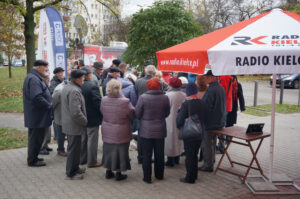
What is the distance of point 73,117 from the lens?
4.99 meters

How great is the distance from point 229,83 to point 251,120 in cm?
496

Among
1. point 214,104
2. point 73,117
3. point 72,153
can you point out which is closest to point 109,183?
point 72,153

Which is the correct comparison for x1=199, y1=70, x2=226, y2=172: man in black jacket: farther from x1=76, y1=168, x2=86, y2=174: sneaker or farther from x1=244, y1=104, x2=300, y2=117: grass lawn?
x1=244, y1=104, x2=300, y2=117: grass lawn

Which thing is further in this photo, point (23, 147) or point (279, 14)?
point (23, 147)

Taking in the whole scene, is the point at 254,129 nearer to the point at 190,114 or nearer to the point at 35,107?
the point at 190,114

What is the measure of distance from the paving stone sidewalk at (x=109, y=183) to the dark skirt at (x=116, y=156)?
0.29m

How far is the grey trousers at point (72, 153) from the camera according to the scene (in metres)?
5.13

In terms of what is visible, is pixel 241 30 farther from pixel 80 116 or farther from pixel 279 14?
pixel 80 116

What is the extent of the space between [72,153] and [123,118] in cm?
111

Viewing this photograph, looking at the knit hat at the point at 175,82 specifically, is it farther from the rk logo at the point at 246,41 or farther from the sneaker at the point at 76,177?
the sneaker at the point at 76,177

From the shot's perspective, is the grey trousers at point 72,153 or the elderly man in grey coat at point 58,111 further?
the elderly man in grey coat at point 58,111

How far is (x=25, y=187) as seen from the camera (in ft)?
15.8

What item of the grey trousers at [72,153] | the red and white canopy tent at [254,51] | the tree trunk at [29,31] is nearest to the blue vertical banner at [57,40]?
the grey trousers at [72,153]

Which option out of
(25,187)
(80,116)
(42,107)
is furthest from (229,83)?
(25,187)
